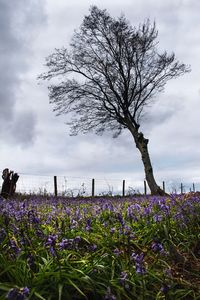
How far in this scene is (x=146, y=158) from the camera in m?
29.1

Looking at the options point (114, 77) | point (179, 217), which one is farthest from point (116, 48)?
point (179, 217)

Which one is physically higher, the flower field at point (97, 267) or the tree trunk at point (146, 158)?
the tree trunk at point (146, 158)

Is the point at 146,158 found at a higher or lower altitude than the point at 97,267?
higher

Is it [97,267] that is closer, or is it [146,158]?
[97,267]

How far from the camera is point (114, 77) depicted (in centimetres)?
2980

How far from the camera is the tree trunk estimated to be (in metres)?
28.9

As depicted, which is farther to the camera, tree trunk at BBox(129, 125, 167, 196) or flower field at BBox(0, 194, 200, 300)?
tree trunk at BBox(129, 125, 167, 196)

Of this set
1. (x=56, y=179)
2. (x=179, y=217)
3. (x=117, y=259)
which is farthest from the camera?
(x=56, y=179)

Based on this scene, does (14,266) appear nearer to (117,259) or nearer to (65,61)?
(117,259)

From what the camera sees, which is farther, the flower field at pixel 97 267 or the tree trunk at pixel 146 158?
the tree trunk at pixel 146 158

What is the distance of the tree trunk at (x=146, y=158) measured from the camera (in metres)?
28.9

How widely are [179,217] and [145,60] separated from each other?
23946mm

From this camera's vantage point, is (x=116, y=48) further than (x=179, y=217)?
Yes

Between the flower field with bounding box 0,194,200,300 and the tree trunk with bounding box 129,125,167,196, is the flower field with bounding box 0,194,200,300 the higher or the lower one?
the lower one
